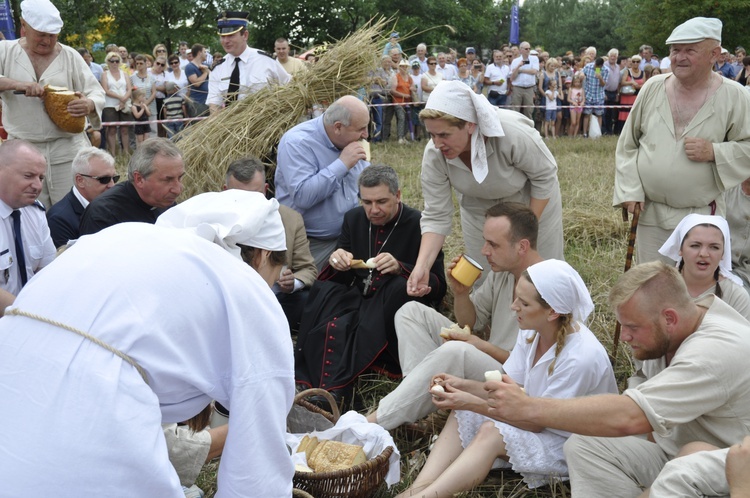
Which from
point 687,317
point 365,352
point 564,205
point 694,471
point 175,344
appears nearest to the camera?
point 175,344

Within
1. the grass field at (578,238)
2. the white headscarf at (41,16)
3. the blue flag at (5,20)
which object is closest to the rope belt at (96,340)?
the grass field at (578,238)

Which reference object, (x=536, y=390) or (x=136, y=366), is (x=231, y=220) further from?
(x=536, y=390)

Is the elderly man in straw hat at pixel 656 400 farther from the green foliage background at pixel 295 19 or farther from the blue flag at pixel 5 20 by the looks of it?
the green foliage background at pixel 295 19

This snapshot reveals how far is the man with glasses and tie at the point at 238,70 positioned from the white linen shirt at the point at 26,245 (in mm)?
3079

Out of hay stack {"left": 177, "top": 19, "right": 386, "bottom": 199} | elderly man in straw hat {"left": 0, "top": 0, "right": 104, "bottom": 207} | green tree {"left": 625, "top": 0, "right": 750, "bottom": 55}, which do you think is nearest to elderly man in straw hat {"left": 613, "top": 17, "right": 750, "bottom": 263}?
hay stack {"left": 177, "top": 19, "right": 386, "bottom": 199}

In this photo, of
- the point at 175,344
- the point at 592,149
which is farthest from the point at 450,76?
the point at 175,344

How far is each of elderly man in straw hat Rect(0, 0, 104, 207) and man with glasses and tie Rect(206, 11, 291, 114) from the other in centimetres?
151

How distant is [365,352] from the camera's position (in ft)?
14.7

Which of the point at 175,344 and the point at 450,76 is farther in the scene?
the point at 450,76

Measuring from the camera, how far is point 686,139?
4355 millimetres

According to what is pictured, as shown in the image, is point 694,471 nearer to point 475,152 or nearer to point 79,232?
point 475,152

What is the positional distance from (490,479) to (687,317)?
44.5 inches

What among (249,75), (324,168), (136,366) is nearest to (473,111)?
(324,168)

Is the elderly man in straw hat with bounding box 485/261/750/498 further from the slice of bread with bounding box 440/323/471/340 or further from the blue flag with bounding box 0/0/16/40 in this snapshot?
the blue flag with bounding box 0/0/16/40
